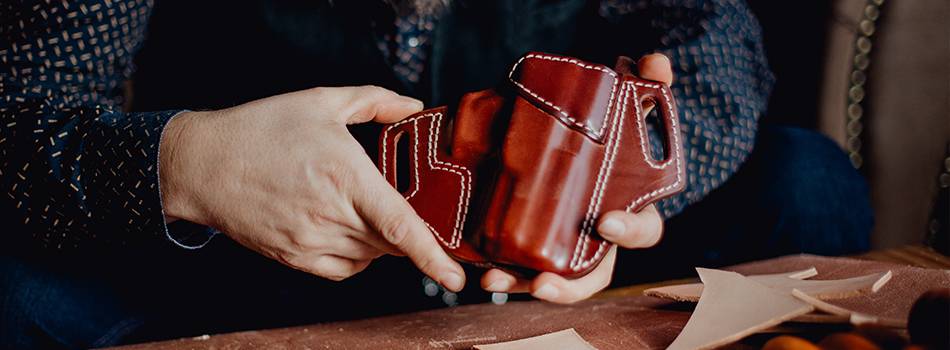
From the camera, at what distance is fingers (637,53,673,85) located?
0.82 metres

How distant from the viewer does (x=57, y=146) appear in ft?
3.12

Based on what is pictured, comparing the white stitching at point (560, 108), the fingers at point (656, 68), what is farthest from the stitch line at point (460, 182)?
the fingers at point (656, 68)

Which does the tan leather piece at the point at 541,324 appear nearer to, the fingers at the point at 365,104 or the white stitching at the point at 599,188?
the white stitching at the point at 599,188

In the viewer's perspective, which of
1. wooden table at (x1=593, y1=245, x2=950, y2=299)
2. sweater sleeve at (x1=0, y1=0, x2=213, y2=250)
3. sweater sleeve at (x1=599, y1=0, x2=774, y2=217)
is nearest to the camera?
sweater sleeve at (x1=0, y1=0, x2=213, y2=250)

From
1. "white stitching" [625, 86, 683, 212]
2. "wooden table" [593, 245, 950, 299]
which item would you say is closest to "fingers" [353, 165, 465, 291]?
"white stitching" [625, 86, 683, 212]

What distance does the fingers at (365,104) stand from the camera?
82 cm

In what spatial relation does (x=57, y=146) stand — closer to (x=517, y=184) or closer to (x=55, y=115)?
(x=55, y=115)

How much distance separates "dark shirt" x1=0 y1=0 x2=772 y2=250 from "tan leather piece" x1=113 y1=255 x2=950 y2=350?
23 centimetres

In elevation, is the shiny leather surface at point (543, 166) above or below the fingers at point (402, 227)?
above

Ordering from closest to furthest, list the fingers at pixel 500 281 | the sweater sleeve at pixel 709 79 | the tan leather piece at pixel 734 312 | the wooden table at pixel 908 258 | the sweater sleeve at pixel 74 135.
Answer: the tan leather piece at pixel 734 312 → the fingers at pixel 500 281 → the sweater sleeve at pixel 74 135 → the wooden table at pixel 908 258 → the sweater sleeve at pixel 709 79

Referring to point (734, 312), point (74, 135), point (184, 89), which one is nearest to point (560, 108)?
point (734, 312)

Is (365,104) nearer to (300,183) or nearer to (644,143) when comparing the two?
(300,183)

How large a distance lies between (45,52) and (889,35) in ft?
5.41

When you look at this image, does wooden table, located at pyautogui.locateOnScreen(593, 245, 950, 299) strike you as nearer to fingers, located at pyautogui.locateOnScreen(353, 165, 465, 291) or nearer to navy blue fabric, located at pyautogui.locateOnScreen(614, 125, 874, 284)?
navy blue fabric, located at pyautogui.locateOnScreen(614, 125, 874, 284)
